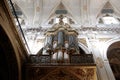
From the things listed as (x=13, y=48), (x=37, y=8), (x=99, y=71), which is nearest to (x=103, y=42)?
(x=99, y=71)

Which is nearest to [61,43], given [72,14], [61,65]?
[61,65]

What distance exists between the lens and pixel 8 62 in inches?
364

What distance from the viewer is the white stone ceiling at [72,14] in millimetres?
15203

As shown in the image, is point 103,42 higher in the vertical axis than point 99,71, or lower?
higher

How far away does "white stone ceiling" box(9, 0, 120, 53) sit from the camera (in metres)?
15.2

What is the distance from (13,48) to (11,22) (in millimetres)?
1112

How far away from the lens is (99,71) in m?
12.1

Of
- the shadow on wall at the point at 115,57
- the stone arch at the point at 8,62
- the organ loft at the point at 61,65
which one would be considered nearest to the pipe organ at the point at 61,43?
the organ loft at the point at 61,65

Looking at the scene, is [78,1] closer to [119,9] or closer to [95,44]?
[119,9]

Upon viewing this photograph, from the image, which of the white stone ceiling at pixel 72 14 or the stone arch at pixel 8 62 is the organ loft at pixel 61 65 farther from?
the white stone ceiling at pixel 72 14

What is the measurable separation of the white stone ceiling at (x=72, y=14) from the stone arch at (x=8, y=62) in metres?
5.67

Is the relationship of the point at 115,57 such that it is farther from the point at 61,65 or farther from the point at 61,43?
the point at 61,65

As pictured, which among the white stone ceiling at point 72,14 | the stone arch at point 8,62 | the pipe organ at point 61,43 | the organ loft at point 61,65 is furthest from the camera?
the white stone ceiling at point 72,14

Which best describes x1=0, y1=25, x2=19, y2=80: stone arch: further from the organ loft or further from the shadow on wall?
the shadow on wall
